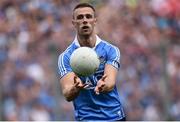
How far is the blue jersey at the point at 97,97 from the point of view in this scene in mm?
9039

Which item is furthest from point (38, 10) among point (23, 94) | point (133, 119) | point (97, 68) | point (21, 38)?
point (97, 68)

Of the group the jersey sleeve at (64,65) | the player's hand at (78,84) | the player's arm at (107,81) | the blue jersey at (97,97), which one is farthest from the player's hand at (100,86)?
the jersey sleeve at (64,65)

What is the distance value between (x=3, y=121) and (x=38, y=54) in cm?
150

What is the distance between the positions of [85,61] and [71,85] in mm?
332

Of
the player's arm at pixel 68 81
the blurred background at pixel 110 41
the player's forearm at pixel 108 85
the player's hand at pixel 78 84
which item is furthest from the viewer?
the blurred background at pixel 110 41

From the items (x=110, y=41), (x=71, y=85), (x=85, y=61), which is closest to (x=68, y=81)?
(x=71, y=85)

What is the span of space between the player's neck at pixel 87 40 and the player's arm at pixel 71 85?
373mm

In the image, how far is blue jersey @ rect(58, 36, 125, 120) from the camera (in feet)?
29.7

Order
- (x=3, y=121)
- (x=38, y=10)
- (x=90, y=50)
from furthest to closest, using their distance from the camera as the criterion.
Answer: (x=38, y=10) → (x=3, y=121) → (x=90, y=50)

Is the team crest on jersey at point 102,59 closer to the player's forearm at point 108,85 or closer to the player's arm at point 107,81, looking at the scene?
the player's arm at point 107,81

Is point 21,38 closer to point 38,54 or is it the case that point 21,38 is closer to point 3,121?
point 38,54

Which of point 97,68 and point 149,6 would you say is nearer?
point 97,68

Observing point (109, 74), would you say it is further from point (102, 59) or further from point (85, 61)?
point (85, 61)

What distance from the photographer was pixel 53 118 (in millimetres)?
14922
